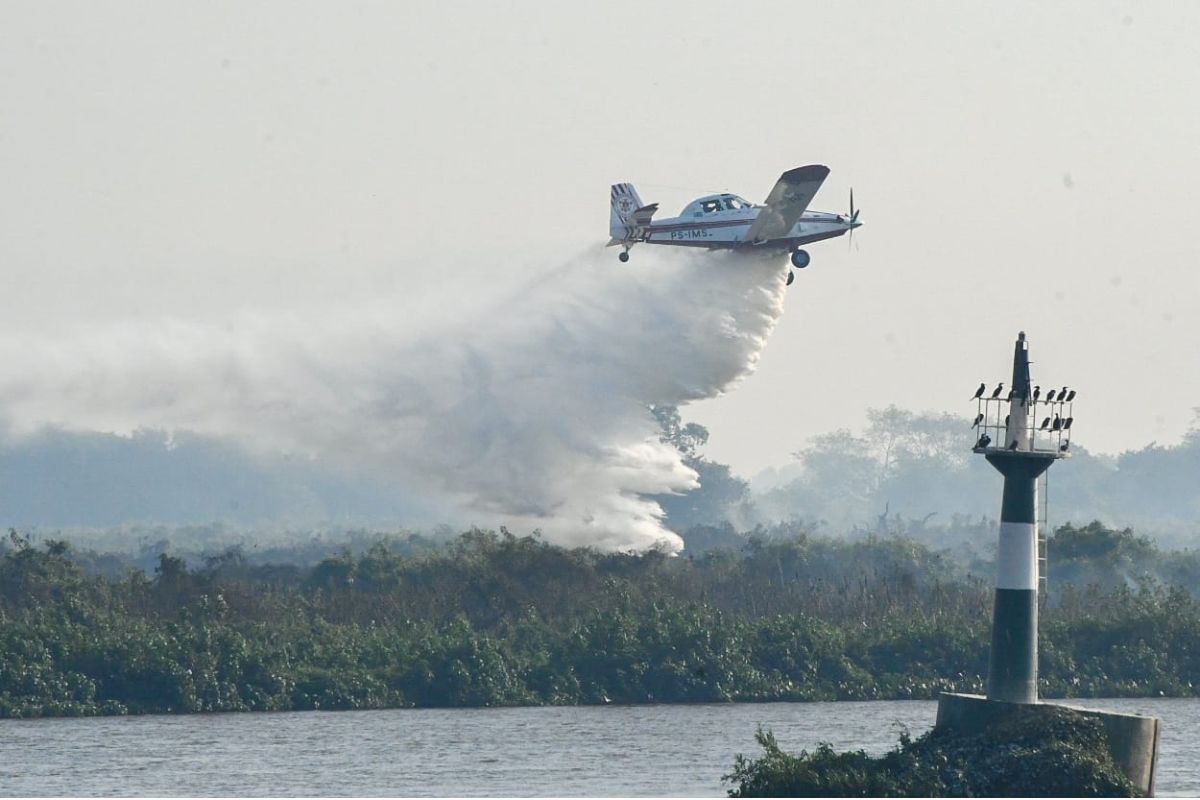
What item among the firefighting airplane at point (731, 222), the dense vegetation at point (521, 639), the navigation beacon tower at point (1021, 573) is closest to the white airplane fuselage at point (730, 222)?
the firefighting airplane at point (731, 222)

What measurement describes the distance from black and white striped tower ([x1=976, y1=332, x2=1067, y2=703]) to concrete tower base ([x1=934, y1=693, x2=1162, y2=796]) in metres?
0.22

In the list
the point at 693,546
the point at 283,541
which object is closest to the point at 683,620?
the point at 693,546

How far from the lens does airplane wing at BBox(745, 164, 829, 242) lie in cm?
5391

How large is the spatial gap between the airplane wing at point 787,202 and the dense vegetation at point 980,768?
843 inches

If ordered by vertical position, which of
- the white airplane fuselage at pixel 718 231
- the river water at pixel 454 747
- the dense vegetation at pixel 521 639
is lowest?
the river water at pixel 454 747

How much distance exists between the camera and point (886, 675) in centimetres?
5484

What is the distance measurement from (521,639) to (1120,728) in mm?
24839

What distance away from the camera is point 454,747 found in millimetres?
44625

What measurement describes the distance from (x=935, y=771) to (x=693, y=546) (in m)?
66.4

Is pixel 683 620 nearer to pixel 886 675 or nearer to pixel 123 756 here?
pixel 886 675

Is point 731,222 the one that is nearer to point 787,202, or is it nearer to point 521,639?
point 787,202

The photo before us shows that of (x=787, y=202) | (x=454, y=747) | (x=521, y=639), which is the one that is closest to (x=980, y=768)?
(x=454, y=747)

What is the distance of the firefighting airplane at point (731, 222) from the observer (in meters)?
54.2

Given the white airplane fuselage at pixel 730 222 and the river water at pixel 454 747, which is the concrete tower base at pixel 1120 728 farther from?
the white airplane fuselage at pixel 730 222
